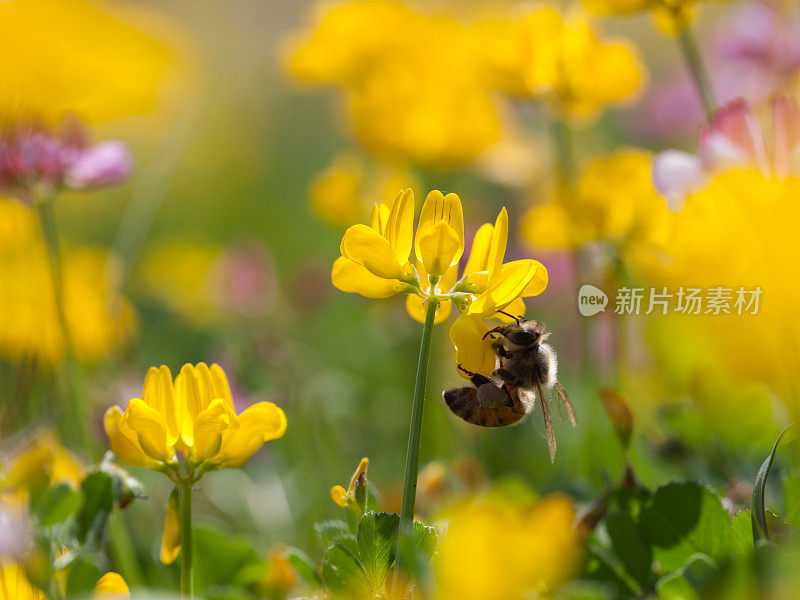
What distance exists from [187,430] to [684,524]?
0.36m

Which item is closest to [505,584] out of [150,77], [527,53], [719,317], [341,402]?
[719,317]

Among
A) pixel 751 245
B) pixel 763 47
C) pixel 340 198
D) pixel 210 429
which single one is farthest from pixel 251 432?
pixel 763 47

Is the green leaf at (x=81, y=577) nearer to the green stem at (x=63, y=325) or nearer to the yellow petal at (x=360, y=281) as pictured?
the green stem at (x=63, y=325)

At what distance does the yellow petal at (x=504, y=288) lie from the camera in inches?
23.2

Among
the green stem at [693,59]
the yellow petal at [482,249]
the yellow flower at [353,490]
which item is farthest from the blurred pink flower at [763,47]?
the yellow flower at [353,490]

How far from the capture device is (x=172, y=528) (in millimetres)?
658

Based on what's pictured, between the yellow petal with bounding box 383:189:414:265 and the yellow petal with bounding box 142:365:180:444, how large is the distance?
7.0 inches

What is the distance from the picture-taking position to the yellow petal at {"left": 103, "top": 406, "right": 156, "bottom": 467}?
632mm

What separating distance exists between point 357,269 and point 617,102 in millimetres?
657

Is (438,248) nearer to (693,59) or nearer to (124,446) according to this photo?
(124,446)

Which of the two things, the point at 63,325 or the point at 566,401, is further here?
the point at 63,325

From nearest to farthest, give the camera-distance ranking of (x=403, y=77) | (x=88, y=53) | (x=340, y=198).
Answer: (x=340, y=198) < (x=403, y=77) < (x=88, y=53)

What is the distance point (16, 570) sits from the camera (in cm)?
62

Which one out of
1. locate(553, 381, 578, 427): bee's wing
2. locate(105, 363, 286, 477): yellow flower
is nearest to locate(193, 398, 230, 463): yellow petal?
locate(105, 363, 286, 477): yellow flower
